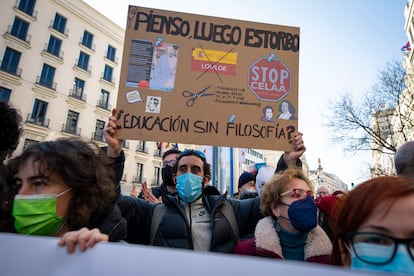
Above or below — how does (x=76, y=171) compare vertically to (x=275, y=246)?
above

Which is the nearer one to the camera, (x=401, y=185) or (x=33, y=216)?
(x=401, y=185)

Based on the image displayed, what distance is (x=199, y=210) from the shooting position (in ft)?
7.61

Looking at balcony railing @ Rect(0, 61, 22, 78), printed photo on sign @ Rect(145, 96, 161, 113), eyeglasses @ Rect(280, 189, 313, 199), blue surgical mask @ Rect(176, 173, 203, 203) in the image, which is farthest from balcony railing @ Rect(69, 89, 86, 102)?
eyeglasses @ Rect(280, 189, 313, 199)

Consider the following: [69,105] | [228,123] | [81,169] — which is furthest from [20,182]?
[69,105]

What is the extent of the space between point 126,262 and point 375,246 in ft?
2.94

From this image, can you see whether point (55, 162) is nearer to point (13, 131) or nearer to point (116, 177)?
point (116, 177)

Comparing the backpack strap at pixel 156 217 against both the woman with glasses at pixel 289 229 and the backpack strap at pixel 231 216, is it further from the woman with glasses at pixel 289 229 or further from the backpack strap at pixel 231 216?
the woman with glasses at pixel 289 229

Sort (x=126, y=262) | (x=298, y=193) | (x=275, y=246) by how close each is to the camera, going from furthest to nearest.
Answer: (x=298, y=193)
(x=275, y=246)
(x=126, y=262)

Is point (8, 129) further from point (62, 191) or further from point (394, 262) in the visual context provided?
point (394, 262)

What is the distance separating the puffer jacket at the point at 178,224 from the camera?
209 cm

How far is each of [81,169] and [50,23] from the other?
25.6 m

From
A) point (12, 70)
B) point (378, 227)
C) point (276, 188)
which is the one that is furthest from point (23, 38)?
point (378, 227)

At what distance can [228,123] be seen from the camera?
225 cm

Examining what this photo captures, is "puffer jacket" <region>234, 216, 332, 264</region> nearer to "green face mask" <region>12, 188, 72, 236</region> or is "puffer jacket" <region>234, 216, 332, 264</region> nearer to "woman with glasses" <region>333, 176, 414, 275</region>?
"woman with glasses" <region>333, 176, 414, 275</region>
